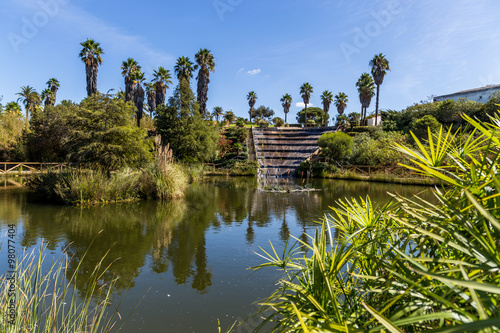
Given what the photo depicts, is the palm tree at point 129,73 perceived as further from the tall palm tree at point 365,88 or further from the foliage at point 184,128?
the tall palm tree at point 365,88

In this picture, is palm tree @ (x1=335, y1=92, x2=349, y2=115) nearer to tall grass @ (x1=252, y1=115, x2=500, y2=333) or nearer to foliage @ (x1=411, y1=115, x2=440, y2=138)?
foliage @ (x1=411, y1=115, x2=440, y2=138)

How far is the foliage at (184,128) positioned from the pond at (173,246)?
14373 millimetres

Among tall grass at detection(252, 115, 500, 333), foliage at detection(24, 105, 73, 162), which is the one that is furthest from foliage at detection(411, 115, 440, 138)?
foliage at detection(24, 105, 73, 162)

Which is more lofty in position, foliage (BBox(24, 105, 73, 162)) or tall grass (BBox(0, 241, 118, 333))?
foliage (BBox(24, 105, 73, 162))

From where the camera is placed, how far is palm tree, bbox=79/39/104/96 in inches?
1206

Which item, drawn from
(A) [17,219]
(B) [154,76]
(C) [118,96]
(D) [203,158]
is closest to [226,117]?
(B) [154,76]

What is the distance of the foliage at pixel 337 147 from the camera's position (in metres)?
28.6

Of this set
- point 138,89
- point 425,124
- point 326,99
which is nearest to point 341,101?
point 326,99

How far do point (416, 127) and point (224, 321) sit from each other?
35153 millimetres

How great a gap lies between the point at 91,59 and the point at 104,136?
23.6 m

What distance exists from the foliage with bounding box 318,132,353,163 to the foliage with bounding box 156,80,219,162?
11.6m

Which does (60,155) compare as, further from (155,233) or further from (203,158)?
(155,233)

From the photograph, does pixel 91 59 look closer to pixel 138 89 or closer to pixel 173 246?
pixel 138 89

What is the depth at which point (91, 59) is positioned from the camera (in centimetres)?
3073
